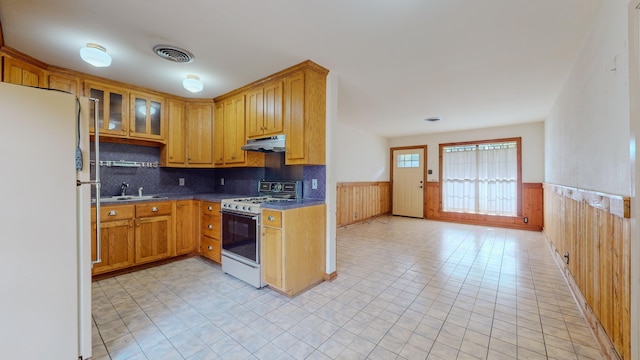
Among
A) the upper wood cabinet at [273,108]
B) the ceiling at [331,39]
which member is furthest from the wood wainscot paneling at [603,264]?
the upper wood cabinet at [273,108]

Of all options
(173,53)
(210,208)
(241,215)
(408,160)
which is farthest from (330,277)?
(408,160)

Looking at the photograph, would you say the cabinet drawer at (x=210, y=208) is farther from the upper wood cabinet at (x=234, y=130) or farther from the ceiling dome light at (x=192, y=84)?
the ceiling dome light at (x=192, y=84)

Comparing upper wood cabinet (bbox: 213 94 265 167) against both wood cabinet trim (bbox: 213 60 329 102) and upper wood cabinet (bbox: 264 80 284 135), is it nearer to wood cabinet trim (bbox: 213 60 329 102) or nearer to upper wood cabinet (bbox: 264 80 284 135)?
wood cabinet trim (bbox: 213 60 329 102)

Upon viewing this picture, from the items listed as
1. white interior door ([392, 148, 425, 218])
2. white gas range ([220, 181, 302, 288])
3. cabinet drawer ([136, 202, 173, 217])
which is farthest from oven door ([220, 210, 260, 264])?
white interior door ([392, 148, 425, 218])

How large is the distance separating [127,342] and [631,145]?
131 inches

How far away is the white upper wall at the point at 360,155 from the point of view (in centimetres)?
565

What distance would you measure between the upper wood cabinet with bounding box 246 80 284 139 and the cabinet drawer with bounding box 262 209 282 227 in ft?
3.14

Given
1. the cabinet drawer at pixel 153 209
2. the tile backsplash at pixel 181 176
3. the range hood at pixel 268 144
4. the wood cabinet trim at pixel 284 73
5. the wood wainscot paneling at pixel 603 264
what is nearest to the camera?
the wood wainscot paneling at pixel 603 264

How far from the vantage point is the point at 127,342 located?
175 centimetres

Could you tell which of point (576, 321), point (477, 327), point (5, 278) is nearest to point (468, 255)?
point (576, 321)

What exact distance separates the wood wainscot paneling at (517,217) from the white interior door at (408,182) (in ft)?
1.25

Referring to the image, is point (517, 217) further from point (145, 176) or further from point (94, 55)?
point (94, 55)

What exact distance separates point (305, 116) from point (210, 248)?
217 centimetres

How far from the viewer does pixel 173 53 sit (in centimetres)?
238
